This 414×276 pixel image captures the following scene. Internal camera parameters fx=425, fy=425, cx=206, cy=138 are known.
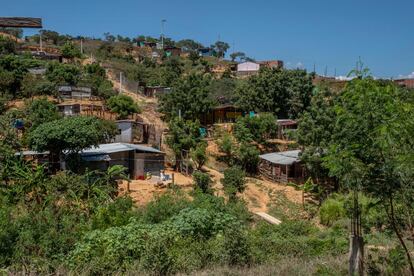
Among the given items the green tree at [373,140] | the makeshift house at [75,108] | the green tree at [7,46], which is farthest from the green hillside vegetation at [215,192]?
the green tree at [7,46]

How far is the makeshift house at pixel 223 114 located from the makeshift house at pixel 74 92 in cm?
865

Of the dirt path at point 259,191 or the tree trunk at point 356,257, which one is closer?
the tree trunk at point 356,257

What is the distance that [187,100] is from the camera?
28172 mm

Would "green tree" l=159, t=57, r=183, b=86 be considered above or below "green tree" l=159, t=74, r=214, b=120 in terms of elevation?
above

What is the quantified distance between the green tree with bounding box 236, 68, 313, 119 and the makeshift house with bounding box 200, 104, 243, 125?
116cm

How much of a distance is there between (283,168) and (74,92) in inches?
631

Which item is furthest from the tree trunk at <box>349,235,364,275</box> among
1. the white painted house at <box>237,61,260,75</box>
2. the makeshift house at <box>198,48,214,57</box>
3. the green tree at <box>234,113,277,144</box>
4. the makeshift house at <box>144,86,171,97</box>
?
the makeshift house at <box>198,48,214,57</box>

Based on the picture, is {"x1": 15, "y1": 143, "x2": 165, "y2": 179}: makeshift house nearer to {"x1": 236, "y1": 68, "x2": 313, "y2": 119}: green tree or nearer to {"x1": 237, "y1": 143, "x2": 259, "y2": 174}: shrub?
{"x1": 237, "y1": 143, "x2": 259, "y2": 174}: shrub

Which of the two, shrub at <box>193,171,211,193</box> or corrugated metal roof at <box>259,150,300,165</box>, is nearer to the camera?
shrub at <box>193,171,211,193</box>

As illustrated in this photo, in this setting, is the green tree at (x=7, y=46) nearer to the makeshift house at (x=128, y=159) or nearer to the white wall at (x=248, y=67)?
the makeshift house at (x=128, y=159)

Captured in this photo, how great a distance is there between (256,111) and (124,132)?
11.3m

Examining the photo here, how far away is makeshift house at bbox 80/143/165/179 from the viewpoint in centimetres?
1852

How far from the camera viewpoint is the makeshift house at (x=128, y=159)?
18516 mm

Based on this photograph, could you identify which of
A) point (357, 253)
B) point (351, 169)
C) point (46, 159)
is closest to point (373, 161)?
point (351, 169)
